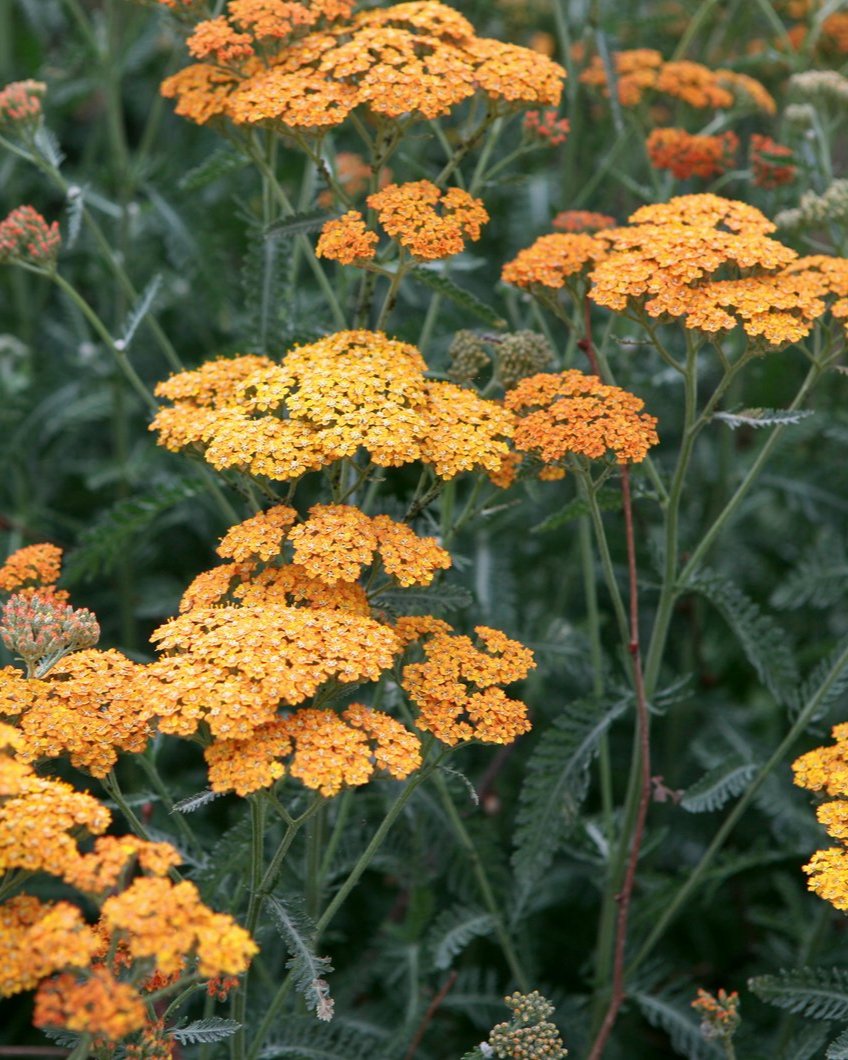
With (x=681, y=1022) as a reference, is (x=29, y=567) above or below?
above

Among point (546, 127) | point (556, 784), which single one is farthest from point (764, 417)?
point (546, 127)

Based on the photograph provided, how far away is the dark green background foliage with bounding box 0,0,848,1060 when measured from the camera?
12.7 ft

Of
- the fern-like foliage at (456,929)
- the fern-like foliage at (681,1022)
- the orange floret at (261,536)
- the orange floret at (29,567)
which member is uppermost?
the orange floret at (261,536)

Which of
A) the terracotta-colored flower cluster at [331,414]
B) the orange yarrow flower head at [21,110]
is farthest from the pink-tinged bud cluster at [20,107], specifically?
the terracotta-colored flower cluster at [331,414]

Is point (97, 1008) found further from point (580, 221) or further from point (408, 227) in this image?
point (580, 221)

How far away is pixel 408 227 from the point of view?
3217 millimetres

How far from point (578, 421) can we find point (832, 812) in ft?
3.51

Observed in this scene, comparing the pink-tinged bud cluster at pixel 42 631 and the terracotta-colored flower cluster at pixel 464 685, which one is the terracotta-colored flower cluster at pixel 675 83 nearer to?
the terracotta-colored flower cluster at pixel 464 685

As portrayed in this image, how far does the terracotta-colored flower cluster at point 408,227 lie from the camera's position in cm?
321

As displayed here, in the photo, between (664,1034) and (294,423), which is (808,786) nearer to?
(294,423)

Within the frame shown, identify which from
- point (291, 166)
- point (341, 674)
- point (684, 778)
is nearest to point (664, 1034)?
point (684, 778)

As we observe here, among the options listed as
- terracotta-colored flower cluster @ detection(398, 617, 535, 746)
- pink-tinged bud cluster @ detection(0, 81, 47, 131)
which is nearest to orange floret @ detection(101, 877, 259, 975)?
terracotta-colored flower cluster @ detection(398, 617, 535, 746)

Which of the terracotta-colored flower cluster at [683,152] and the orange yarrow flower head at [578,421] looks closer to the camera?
the orange yarrow flower head at [578,421]

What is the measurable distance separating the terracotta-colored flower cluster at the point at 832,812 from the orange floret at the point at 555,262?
1375 mm
